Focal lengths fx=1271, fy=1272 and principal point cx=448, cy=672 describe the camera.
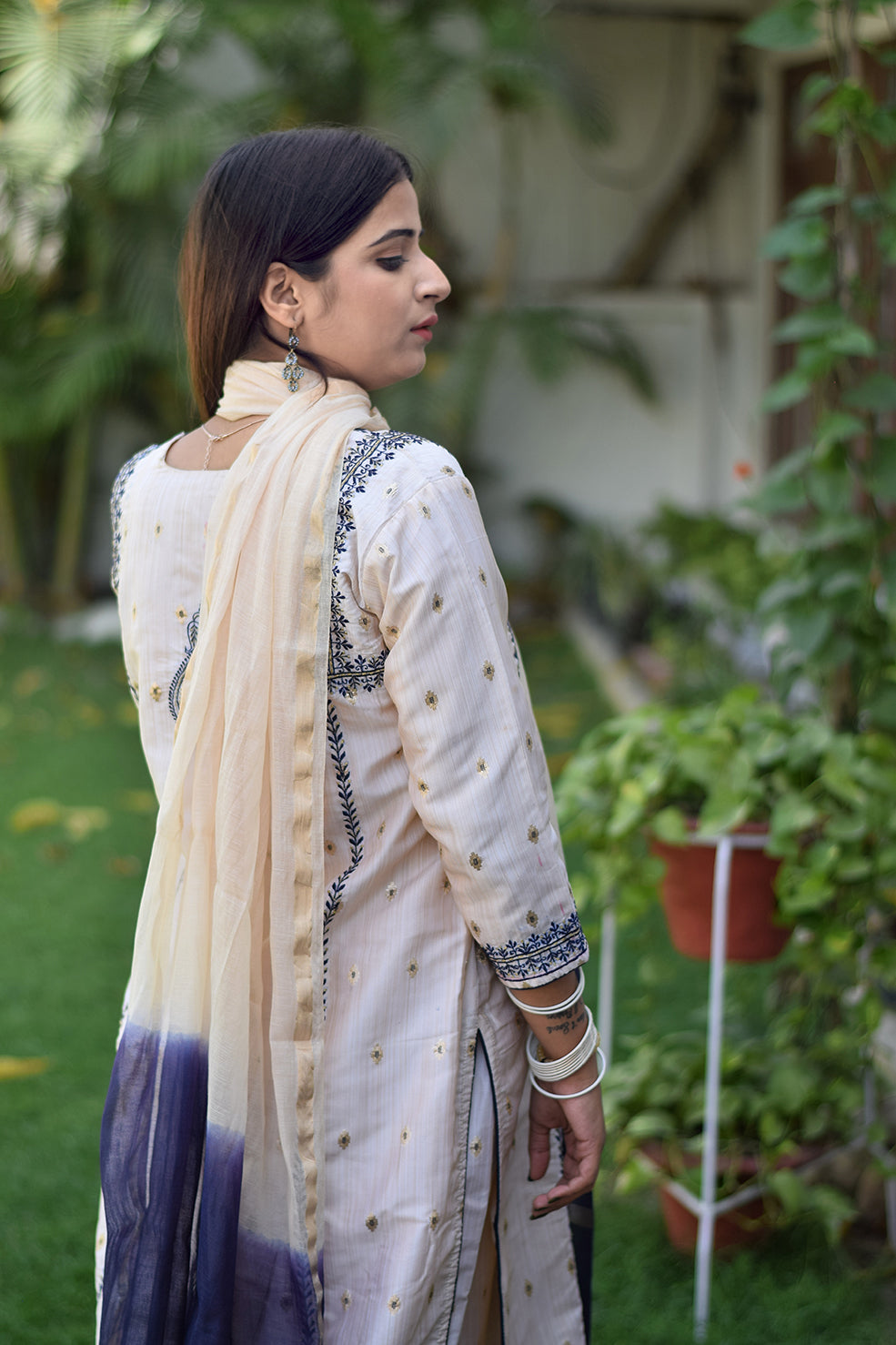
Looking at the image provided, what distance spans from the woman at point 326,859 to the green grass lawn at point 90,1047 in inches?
36.7

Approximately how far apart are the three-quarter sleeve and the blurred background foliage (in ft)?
16.4

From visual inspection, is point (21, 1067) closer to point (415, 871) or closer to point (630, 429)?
point (415, 871)

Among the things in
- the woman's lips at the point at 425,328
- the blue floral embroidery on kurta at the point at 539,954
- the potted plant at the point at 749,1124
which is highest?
the woman's lips at the point at 425,328

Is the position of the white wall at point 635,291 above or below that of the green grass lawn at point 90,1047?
above

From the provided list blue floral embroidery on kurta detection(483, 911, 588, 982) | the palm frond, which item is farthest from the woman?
the palm frond

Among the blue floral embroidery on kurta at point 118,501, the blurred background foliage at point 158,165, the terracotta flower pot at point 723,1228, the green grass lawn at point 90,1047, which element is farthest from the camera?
the blurred background foliage at point 158,165

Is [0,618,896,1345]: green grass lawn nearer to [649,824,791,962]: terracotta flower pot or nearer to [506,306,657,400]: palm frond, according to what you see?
[649,824,791,962]: terracotta flower pot

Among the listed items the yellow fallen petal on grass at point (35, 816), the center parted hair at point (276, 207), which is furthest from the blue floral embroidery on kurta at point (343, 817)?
the yellow fallen petal on grass at point (35, 816)

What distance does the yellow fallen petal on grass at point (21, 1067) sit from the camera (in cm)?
286

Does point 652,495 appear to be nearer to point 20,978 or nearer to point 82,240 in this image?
point 82,240

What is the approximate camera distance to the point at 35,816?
14.5 ft

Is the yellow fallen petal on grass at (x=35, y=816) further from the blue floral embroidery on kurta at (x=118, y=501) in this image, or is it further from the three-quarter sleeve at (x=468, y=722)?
the three-quarter sleeve at (x=468, y=722)

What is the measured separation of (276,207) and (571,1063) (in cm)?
89

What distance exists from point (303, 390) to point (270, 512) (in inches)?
5.9
